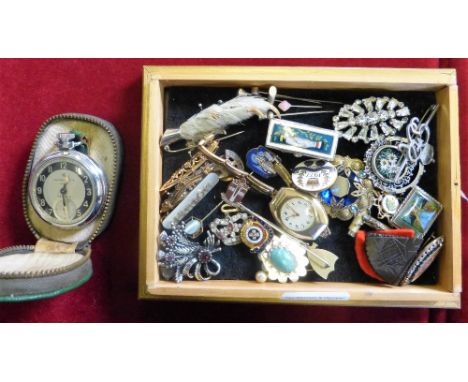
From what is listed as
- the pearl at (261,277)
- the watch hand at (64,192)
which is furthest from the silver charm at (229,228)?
the watch hand at (64,192)

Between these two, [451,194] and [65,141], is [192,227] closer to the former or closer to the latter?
[65,141]

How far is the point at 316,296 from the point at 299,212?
0.25m

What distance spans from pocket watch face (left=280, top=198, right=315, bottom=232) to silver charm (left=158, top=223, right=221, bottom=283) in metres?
0.24

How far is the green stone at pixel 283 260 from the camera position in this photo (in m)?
1.25

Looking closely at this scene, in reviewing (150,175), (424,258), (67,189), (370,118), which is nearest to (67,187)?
(67,189)

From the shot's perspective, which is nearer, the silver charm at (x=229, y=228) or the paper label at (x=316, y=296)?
the paper label at (x=316, y=296)

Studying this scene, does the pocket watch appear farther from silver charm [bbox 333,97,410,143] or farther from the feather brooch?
silver charm [bbox 333,97,410,143]

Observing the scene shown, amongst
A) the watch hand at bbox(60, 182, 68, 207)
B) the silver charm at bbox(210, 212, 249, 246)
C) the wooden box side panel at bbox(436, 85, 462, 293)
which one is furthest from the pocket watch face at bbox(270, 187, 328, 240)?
the watch hand at bbox(60, 182, 68, 207)

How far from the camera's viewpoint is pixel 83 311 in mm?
1379

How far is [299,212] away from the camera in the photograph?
128 cm

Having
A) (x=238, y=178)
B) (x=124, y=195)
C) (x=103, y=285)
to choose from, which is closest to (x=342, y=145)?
(x=238, y=178)

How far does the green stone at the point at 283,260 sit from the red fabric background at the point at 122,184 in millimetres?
178

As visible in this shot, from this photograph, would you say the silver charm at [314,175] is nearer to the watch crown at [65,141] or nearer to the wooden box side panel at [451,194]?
the wooden box side panel at [451,194]

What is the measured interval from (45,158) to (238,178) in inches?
23.1
